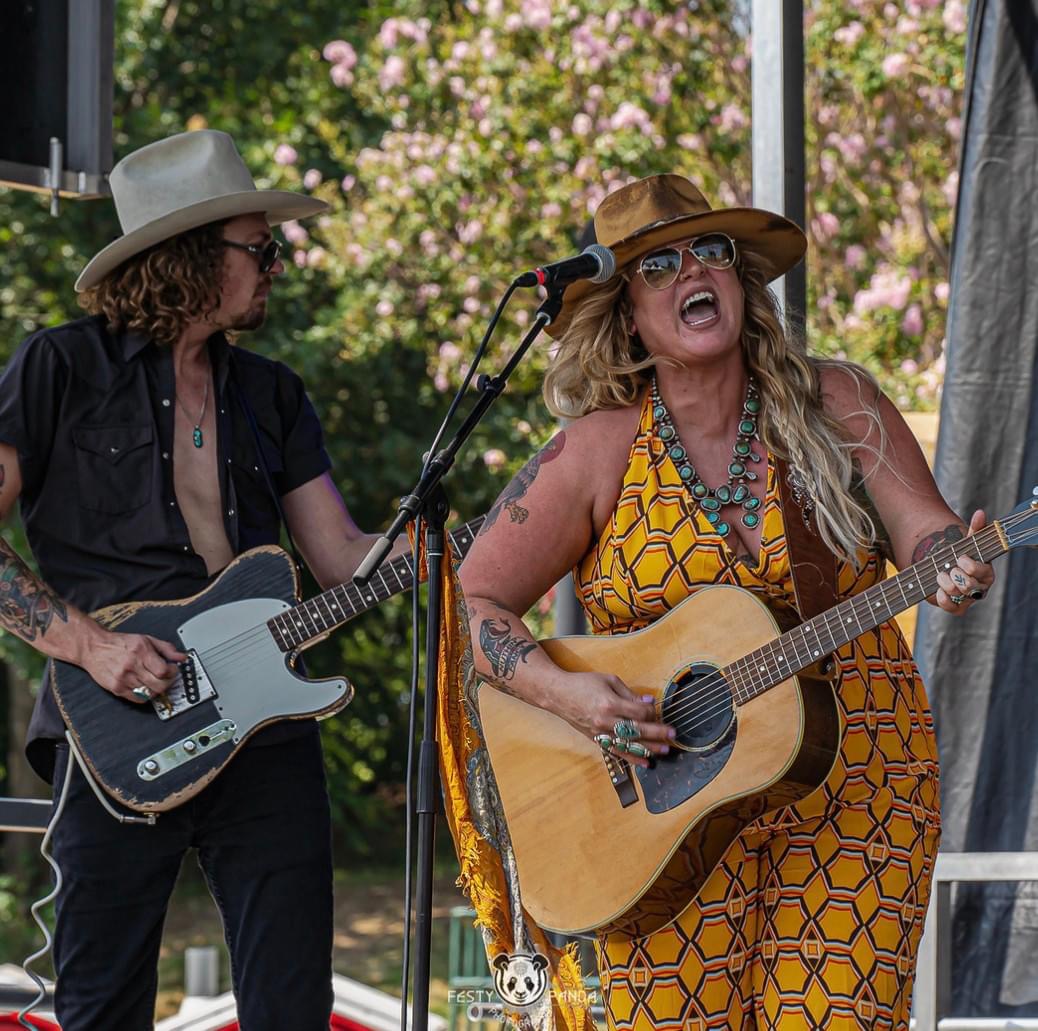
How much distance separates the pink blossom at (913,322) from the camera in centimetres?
815

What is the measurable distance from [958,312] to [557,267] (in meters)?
1.55

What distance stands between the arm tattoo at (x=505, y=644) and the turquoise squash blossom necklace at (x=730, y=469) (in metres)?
0.43

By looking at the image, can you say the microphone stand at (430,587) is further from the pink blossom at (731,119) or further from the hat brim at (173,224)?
the pink blossom at (731,119)

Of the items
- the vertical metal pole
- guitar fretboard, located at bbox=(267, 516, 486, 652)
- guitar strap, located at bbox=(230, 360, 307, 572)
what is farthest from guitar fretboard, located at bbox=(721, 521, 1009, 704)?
the vertical metal pole

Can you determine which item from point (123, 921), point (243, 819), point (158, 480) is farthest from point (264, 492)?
point (123, 921)

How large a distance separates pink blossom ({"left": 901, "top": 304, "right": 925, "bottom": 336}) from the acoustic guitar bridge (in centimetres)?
577

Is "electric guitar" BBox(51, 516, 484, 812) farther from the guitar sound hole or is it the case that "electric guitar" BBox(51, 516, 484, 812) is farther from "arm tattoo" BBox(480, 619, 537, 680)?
the guitar sound hole

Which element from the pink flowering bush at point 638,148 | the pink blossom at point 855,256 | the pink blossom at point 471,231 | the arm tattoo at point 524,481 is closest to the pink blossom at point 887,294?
the pink flowering bush at point 638,148

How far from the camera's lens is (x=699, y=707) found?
2736 mm

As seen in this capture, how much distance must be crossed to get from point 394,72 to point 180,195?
685 centimetres

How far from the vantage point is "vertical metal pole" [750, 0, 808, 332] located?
3678 millimetres

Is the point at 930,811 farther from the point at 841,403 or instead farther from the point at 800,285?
the point at 800,285

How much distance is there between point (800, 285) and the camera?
11.9 ft

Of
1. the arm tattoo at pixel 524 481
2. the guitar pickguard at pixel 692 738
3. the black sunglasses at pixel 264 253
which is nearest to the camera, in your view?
the guitar pickguard at pixel 692 738
